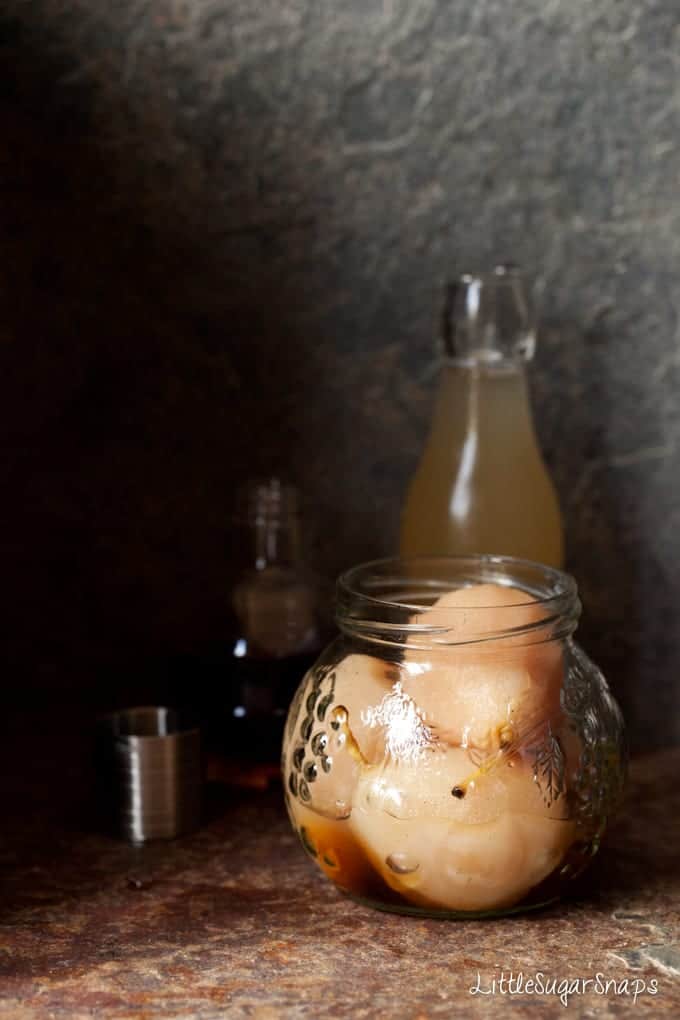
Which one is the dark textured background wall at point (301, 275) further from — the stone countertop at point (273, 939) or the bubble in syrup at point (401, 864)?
the bubble in syrup at point (401, 864)

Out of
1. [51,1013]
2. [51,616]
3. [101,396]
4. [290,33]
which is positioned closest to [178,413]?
[101,396]

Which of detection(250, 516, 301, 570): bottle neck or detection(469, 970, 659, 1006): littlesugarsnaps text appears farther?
detection(250, 516, 301, 570): bottle neck

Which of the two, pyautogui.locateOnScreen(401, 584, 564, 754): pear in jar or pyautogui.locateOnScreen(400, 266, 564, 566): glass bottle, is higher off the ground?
pyautogui.locateOnScreen(400, 266, 564, 566): glass bottle

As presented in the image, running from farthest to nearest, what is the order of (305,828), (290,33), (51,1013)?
(290,33)
(305,828)
(51,1013)

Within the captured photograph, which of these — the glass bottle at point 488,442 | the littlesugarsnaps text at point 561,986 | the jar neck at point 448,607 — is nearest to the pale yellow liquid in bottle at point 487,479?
the glass bottle at point 488,442

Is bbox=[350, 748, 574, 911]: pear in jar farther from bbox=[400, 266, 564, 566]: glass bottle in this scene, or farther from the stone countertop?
bbox=[400, 266, 564, 566]: glass bottle

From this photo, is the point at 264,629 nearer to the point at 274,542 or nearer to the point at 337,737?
the point at 274,542

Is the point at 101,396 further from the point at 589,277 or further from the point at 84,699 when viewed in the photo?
the point at 589,277

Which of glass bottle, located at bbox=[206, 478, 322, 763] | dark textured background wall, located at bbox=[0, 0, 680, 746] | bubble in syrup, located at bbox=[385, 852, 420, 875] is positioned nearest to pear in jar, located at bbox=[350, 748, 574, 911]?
bubble in syrup, located at bbox=[385, 852, 420, 875]
